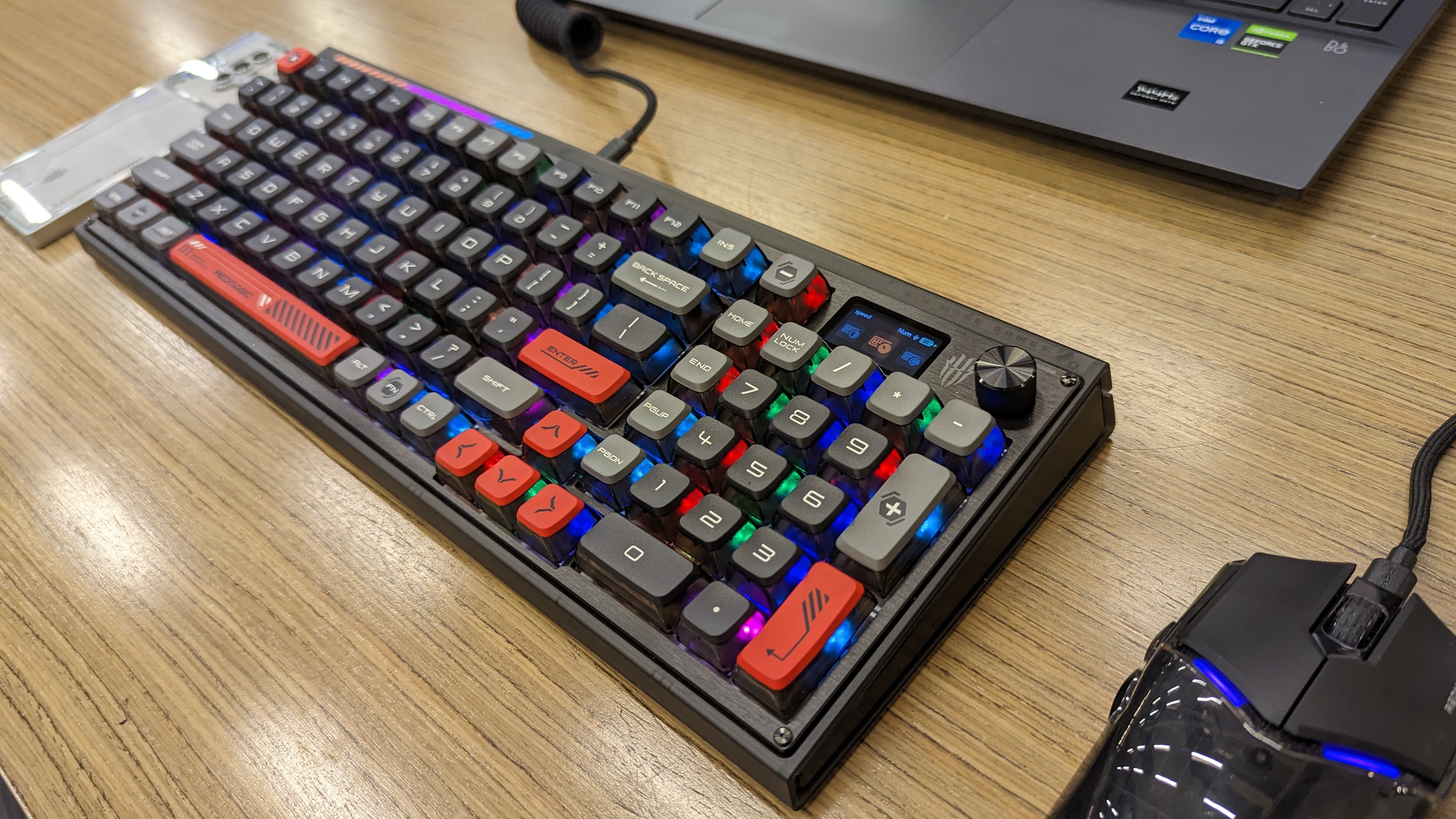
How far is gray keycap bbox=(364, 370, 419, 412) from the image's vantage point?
511mm

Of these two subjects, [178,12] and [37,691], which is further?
[178,12]

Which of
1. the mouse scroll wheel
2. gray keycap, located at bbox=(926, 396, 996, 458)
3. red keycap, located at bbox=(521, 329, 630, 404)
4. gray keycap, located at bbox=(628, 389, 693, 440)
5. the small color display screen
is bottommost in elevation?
red keycap, located at bbox=(521, 329, 630, 404)

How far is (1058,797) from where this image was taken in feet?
1.22

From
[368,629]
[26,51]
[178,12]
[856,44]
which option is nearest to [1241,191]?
[856,44]

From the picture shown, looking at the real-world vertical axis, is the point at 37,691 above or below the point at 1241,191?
below

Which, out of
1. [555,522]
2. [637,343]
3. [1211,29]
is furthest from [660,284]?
[1211,29]

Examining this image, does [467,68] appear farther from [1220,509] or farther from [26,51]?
[1220,509]

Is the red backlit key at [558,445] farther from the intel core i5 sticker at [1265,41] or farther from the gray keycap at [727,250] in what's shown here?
Result: the intel core i5 sticker at [1265,41]

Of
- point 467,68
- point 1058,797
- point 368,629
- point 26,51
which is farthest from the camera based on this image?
point 26,51

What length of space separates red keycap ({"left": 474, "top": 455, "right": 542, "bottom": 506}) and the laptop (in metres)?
0.36

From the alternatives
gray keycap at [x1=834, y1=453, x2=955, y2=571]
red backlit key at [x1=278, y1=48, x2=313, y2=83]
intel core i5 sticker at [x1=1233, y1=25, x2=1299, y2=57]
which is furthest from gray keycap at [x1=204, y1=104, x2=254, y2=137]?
intel core i5 sticker at [x1=1233, y1=25, x2=1299, y2=57]

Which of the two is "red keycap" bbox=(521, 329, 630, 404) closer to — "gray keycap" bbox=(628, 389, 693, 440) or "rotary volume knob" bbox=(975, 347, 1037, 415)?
"gray keycap" bbox=(628, 389, 693, 440)

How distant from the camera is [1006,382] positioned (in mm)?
430

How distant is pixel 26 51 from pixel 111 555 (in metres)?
0.68
